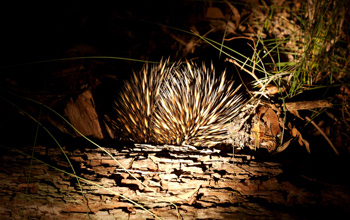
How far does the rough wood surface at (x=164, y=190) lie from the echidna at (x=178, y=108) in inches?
25.9

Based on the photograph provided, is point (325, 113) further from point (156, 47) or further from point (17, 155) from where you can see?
point (17, 155)

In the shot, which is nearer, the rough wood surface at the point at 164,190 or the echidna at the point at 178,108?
the rough wood surface at the point at 164,190

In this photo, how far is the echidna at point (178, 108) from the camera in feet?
7.54

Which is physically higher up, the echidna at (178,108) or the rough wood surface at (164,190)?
the echidna at (178,108)

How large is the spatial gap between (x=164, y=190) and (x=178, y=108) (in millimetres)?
1031

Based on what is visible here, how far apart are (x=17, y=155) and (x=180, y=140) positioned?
142 cm

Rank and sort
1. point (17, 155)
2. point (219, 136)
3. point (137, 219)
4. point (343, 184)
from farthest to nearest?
1. point (219, 136)
2. point (17, 155)
3. point (343, 184)
4. point (137, 219)

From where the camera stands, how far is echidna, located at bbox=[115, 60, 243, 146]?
90.5 inches

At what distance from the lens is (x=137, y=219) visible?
1.30 metres

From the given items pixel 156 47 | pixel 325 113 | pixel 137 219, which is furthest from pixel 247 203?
pixel 156 47

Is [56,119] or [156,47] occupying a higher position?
[156,47]

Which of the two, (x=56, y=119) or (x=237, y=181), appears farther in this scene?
(x=56, y=119)

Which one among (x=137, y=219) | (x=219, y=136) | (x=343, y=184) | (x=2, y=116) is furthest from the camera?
(x=219, y=136)

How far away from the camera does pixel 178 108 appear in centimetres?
236
